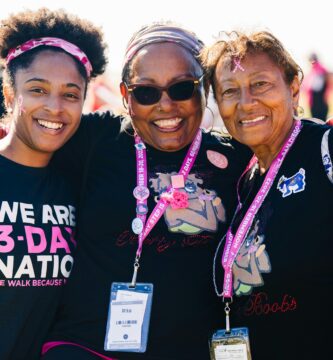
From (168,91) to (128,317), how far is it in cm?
130

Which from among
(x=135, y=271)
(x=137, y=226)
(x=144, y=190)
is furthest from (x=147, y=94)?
(x=135, y=271)

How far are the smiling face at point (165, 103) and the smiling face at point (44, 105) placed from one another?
1.29 feet

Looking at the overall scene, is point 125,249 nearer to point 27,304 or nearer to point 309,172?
point 27,304

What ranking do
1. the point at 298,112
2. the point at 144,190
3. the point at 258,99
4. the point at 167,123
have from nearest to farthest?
the point at 258,99
the point at 144,190
the point at 298,112
the point at 167,123

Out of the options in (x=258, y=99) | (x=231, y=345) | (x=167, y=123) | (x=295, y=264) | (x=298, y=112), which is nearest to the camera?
(x=295, y=264)

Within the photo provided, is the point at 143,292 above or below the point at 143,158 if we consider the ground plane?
below

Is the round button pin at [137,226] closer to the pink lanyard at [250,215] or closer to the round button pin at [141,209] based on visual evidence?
the round button pin at [141,209]

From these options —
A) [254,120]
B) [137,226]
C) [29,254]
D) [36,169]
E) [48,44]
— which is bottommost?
[29,254]

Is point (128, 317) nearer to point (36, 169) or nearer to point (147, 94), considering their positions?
point (36, 169)

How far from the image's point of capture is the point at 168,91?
3.38 metres

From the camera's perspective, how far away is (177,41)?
3480mm

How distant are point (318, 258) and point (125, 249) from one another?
1.02 meters

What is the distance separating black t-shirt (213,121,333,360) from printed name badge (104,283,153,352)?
1.65 ft

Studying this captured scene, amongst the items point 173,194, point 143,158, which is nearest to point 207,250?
point 173,194
